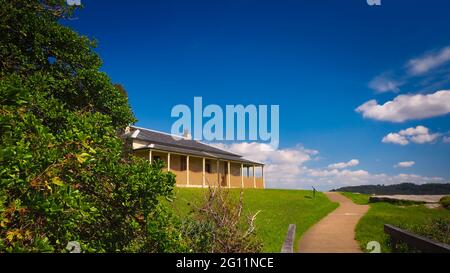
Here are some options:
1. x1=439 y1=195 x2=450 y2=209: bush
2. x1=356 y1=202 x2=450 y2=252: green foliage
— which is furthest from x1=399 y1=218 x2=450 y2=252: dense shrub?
x1=439 y1=195 x2=450 y2=209: bush

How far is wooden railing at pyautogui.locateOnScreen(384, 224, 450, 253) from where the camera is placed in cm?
920

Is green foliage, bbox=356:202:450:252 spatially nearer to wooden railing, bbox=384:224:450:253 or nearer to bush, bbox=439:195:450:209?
wooden railing, bbox=384:224:450:253

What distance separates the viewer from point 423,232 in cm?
1538

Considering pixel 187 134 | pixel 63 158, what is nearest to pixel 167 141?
pixel 187 134

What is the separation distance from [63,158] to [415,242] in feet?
→ 34.8

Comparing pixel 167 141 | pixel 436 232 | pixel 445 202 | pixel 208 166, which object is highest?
pixel 167 141

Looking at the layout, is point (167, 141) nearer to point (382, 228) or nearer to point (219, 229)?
point (382, 228)

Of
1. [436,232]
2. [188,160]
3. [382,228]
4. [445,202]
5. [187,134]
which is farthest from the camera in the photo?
[187,134]

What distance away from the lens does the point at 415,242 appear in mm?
11078

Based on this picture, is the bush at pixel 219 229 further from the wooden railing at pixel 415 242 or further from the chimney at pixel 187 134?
the chimney at pixel 187 134

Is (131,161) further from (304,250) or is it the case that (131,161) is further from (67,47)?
(304,250)

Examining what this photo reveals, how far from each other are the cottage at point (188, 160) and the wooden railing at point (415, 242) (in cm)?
1843
